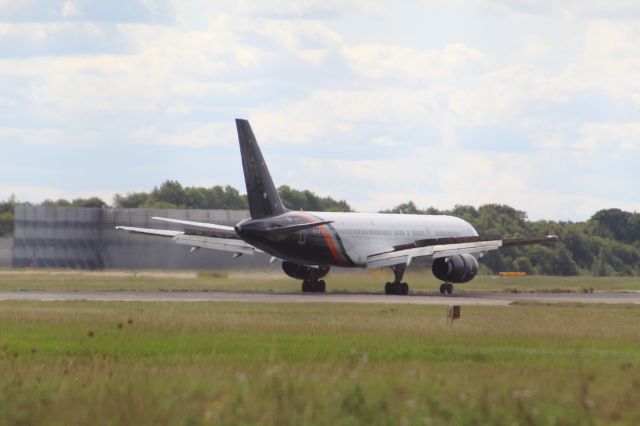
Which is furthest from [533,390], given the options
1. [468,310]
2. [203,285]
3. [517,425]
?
[203,285]

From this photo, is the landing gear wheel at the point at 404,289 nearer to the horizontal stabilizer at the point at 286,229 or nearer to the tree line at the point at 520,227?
the horizontal stabilizer at the point at 286,229

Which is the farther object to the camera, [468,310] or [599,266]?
[599,266]

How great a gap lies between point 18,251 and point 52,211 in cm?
426

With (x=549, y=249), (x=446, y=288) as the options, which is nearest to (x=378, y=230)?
(x=446, y=288)

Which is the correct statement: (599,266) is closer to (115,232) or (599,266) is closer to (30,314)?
(115,232)

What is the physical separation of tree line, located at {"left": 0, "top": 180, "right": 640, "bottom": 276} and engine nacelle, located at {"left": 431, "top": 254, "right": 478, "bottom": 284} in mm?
24980

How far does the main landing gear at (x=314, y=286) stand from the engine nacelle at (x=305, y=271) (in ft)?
1.89

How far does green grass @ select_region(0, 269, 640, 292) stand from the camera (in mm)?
60625

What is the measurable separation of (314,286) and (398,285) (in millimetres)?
4132

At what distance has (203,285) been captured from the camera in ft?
Result: 199

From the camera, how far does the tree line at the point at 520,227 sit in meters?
99.2

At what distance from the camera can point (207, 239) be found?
64.2 metres

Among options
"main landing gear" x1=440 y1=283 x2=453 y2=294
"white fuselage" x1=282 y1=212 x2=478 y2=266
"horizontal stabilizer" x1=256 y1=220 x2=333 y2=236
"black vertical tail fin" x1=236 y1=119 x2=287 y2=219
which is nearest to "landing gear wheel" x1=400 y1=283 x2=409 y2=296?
"main landing gear" x1=440 y1=283 x2=453 y2=294

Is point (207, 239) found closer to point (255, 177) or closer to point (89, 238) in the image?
point (255, 177)
